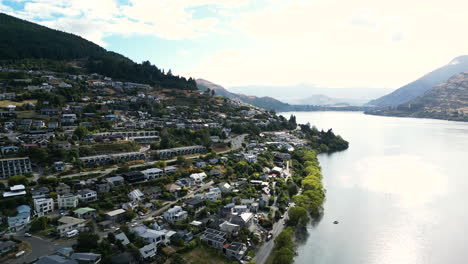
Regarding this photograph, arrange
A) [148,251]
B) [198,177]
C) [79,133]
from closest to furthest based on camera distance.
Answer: [148,251] < [198,177] < [79,133]

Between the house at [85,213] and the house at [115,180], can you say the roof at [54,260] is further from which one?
the house at [115,180]

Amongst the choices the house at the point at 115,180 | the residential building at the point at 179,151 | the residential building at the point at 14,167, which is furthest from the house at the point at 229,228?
the residential building at the point at 14,167

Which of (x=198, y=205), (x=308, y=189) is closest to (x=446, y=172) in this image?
(x=308, y=189)

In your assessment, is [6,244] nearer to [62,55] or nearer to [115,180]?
[115,180]

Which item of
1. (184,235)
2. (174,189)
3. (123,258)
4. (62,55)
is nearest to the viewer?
(123,258)

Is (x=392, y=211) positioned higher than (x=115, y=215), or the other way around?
(x=115, y=215)

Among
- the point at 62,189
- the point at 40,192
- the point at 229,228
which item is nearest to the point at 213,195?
the point at 229,228
